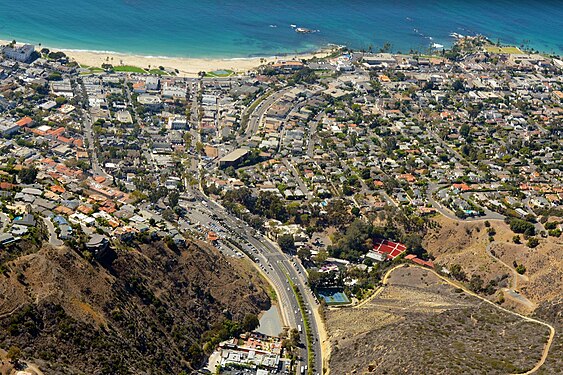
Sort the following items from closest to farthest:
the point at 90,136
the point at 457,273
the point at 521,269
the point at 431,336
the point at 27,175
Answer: the point at 431,336
the point at 521,269
the point at 457,273
the point at 27,175
the point at 90,136

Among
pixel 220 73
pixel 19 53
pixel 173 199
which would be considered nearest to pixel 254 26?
pixel 220 73

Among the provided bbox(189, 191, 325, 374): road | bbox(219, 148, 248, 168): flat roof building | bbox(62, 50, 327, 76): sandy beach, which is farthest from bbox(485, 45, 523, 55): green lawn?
bbox(189, 191, 325, 374): road

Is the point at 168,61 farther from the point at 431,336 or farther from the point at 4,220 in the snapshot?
the point at 431,336

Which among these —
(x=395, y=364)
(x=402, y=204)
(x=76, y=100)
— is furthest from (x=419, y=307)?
(x=76, y=100)

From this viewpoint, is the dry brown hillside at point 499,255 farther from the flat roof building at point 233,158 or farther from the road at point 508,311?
the flat roof building at point 233,158

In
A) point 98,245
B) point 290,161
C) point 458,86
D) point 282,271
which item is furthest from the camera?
point 458,86
